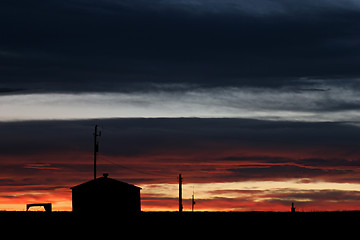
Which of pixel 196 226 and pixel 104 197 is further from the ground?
pixel 104 197

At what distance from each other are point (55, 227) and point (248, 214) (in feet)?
42.4

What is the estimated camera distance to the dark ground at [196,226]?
129 ft

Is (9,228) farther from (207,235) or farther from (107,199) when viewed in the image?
(107,199)

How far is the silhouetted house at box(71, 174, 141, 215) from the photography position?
226 feet

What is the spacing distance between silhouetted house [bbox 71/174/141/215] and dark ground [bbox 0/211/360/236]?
24076 millimetres

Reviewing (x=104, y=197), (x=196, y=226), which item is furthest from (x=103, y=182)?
(x=196, y=226)

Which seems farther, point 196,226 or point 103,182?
point 103,182

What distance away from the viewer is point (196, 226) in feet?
136

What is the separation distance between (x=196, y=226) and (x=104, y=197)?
29.1 meters

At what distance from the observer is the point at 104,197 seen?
227ft

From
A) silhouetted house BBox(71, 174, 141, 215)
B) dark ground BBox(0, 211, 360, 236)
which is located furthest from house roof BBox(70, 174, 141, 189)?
dark ground BBox(0, 211, 360, 236)

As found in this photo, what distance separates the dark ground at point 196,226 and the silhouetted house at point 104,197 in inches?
948

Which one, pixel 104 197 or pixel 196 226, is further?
pixel 104 197

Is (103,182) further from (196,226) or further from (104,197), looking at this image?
(196,226)
